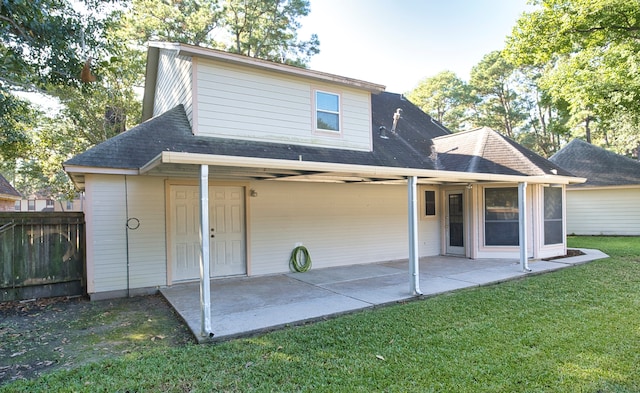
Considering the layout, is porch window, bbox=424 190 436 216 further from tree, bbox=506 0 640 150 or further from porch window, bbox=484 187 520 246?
tree, bbox=506 0 640 150

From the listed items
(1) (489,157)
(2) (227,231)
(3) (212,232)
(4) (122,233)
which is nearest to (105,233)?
(4) (122,233)

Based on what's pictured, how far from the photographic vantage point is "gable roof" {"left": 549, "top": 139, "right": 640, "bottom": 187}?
613 inches

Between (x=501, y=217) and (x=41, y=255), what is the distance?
10600mm

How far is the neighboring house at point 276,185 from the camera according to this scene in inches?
244

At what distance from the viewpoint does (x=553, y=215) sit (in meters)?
9.90

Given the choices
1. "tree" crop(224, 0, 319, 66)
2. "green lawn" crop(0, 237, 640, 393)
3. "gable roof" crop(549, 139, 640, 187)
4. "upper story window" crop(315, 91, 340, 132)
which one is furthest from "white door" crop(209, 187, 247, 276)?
"gable roof" crop(549, 139, 640, 187)

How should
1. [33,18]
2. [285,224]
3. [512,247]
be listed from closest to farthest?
[33,18], [285,224], [512,247]

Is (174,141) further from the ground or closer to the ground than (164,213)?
further from the ground

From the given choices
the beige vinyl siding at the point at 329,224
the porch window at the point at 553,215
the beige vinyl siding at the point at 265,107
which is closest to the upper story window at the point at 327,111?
the beige vinyl siding at the point at 265,107

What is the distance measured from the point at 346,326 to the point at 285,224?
13.0 feet

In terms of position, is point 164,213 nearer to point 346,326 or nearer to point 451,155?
point 346,326

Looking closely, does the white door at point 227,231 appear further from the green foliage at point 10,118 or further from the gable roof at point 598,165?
the gable roof at point 598,165

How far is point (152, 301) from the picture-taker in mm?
6113

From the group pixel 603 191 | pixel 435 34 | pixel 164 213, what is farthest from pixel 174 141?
pixel 603 191
